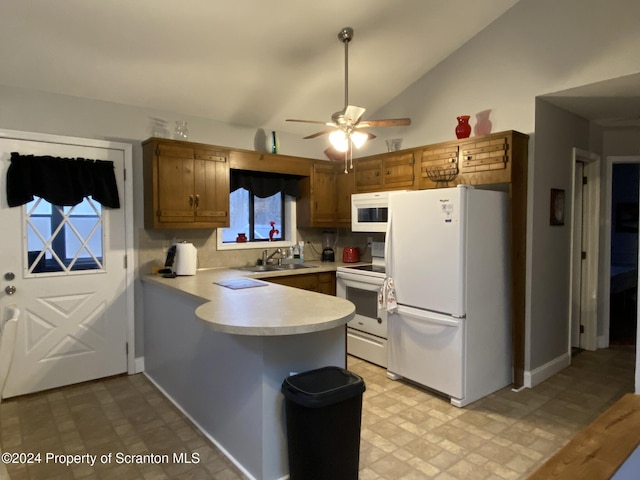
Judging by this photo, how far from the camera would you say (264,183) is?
4.43 m

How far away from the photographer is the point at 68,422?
2766 millimetres

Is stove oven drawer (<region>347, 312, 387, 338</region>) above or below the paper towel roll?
below

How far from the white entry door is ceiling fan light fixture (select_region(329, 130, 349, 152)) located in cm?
196

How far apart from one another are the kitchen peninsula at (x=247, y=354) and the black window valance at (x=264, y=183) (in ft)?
5.10

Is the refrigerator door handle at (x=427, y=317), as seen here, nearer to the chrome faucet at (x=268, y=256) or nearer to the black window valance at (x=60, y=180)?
the chrome faucet at (x=268, y=256)

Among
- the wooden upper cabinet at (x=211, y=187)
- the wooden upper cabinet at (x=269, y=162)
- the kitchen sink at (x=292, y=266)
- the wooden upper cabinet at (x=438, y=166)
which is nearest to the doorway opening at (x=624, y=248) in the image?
Result: the wooden upper cabinet at (x=438, y=166)

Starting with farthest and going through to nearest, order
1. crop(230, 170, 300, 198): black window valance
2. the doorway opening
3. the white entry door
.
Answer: the doorway opening, crop(230, 170, 300, 198): black window valance, the white entry door

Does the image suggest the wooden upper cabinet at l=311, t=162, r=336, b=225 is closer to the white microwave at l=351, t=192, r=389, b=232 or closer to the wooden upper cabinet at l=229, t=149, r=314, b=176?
the wooden upper cabinet at l=229, t=149, r=314, b=176

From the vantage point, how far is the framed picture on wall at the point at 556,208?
3.47m

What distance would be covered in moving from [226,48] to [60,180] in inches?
→ 67.4

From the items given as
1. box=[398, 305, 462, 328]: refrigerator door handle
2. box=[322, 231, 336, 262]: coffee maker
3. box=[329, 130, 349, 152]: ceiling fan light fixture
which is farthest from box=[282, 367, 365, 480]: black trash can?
box=[322, 231, 336, 262]: coffee maker

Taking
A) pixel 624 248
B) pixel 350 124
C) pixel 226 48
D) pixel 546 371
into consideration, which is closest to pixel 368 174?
pixel 350 124

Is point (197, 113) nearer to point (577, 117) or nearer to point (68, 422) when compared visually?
point (68, 422)

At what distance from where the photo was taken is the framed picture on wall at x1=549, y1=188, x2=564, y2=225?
3.47m
